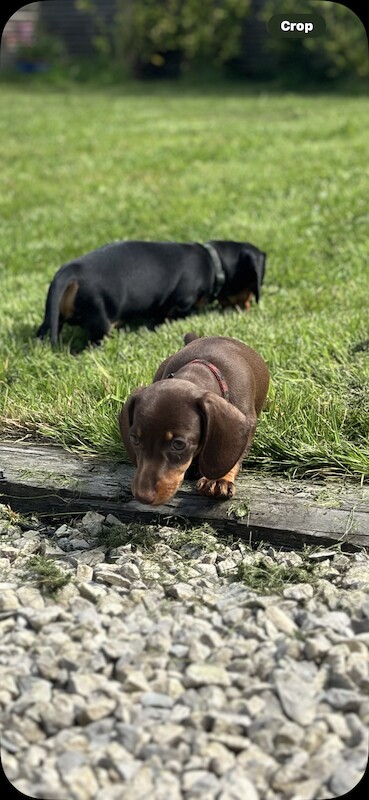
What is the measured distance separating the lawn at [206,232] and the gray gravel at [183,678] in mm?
726

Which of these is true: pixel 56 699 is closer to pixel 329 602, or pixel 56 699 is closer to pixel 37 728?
pixel 37 728

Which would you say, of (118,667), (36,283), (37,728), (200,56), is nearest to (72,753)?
(37,728)

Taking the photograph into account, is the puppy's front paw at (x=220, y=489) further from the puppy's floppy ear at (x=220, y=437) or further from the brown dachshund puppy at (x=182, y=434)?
the puppy's floppy ear at (x=220, y=437)

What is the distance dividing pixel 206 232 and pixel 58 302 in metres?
2.64

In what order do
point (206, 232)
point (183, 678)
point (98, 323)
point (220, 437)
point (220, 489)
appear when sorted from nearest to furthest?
point (183, 678) < point (220, 437) < point (220, 489) < point (98, 323) < point (206, 232)

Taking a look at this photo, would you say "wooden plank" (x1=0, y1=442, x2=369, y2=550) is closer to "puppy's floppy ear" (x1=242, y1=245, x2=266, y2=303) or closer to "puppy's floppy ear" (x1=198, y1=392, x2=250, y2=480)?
"puppy's floppy ear" (x1=198, y1=392, x2=250, y2=480)

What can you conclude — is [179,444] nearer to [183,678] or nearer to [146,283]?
[183,678]

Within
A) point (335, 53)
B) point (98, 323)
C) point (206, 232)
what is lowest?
point (206, 232)

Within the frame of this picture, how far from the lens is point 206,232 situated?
23.6 feet

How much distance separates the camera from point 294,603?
277cm

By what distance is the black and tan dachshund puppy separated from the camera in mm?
4988

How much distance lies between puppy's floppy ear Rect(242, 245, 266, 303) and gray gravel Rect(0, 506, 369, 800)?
8.73 feet

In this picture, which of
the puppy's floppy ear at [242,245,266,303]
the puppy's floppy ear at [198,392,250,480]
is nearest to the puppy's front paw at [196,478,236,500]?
the puppy's floppy ear at [198,392,250,480]

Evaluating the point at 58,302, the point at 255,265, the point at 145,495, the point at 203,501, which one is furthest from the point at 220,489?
the point at 255,265
